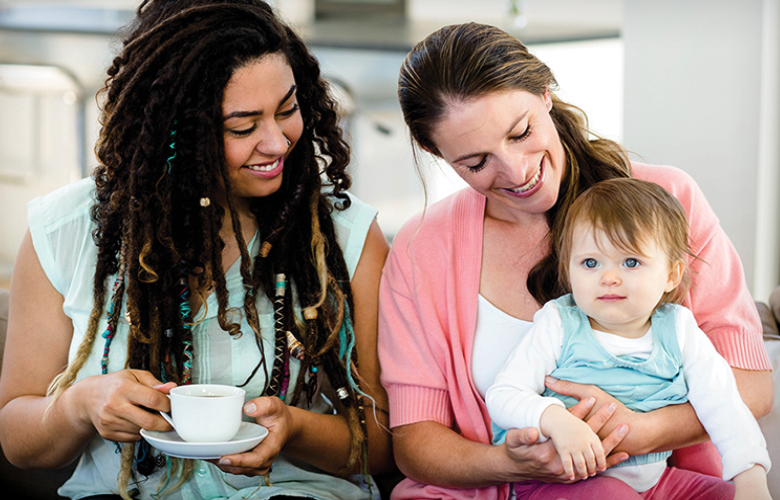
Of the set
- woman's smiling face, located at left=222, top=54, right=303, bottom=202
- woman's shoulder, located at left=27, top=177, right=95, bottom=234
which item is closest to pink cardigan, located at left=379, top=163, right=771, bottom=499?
woman's smiling face, located at left=222, top=54, right=303, bottom=202

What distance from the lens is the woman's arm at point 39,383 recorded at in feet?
4.39

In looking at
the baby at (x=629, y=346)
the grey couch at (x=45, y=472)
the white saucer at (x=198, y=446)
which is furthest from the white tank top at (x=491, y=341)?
the grey couch at (x=45, y=472)

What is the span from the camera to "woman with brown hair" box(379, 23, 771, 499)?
4.17 ft

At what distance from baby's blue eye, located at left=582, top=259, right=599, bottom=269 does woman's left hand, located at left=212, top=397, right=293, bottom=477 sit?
0.60m

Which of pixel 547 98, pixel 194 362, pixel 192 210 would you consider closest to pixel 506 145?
pixel 547 98

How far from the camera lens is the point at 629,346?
1273mm

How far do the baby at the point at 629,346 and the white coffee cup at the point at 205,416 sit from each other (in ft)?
1.49

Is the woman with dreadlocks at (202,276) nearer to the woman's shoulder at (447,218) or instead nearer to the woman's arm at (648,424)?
the woman's shoulder at (447,218)

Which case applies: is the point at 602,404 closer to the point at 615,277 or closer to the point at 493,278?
the point at 615,277

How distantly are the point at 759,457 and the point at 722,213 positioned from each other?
5.25 feet

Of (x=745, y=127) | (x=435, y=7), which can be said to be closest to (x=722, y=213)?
(x=745, y=127)

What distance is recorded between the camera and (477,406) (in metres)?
1.42

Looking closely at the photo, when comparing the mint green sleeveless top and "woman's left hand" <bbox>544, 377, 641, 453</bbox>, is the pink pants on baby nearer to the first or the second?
"woman's left hand" <bbox>544, 377, 641, 453</bbox>

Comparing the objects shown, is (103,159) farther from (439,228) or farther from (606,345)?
(606,345)
